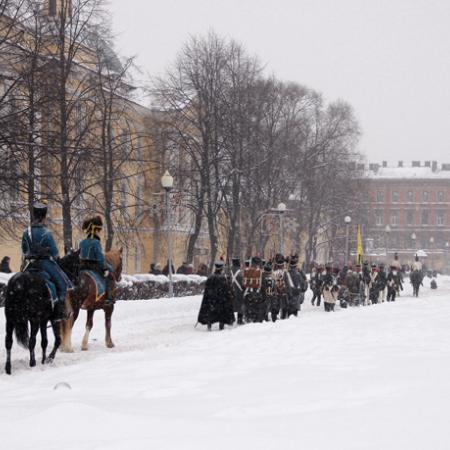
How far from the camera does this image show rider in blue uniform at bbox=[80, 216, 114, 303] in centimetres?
1497

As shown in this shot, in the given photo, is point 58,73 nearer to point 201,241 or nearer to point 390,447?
point 390,447

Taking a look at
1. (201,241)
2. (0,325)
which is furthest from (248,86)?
(0,325)

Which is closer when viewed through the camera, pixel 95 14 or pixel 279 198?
pixel 95 14

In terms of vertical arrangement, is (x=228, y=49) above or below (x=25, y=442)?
above

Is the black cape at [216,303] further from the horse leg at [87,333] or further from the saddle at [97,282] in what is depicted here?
the saddle at [97,282]

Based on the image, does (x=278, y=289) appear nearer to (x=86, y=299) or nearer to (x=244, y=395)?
(x=86, y=299)

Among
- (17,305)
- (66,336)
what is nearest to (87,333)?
(66,336)

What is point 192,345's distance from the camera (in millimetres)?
14539

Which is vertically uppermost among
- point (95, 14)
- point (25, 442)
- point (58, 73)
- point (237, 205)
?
point (95, 14)

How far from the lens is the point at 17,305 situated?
1236cm

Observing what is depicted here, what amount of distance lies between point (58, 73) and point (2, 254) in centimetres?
1579

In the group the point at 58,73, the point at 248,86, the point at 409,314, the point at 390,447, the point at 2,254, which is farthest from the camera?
the point at 248,86

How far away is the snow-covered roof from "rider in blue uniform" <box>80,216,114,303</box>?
13043 cm

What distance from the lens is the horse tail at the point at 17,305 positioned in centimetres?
1230
